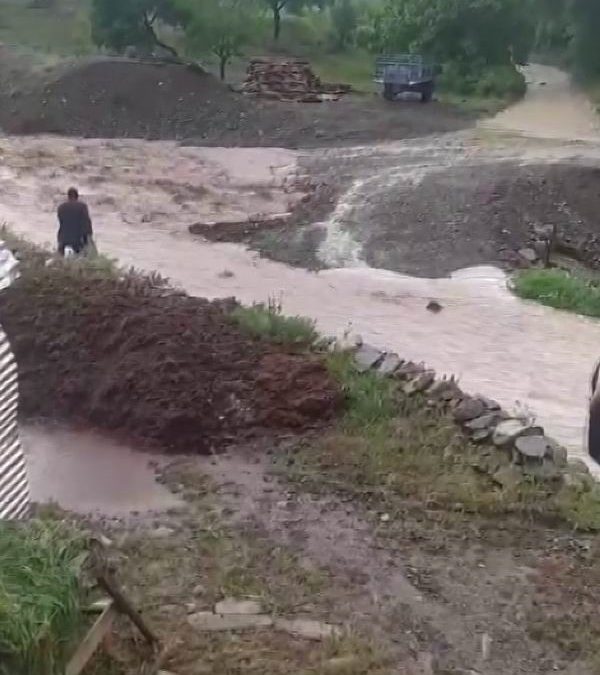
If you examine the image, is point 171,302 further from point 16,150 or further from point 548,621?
point 16,150

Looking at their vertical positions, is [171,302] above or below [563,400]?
above

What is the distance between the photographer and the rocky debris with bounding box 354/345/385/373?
9.54 metres

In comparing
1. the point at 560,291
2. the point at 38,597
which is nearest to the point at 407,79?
the point at 560,291

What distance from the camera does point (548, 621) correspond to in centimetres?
609

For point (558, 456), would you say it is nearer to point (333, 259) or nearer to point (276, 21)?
Result: point (333, 259)

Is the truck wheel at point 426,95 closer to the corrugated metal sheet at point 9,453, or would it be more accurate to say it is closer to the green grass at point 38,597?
the corrugated metal sheet at point 9,453

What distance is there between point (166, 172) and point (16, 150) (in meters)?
4.72

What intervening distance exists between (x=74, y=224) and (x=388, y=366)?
17.0 ft

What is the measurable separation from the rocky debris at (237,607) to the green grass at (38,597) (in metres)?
1.42

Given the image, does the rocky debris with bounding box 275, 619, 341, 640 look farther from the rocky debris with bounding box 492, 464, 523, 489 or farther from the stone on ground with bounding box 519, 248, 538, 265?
the stone on ground with bounding box 519, 248, 538, 265

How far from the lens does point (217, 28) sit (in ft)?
110

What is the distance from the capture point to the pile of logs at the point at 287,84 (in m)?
32.9

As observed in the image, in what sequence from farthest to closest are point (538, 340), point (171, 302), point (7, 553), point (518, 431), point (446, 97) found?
point (446, 97)
point (538, 340)
point (171, 302)
point (518, 431)
point (7, 553)

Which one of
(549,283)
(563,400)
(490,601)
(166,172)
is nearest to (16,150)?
(166,172)
